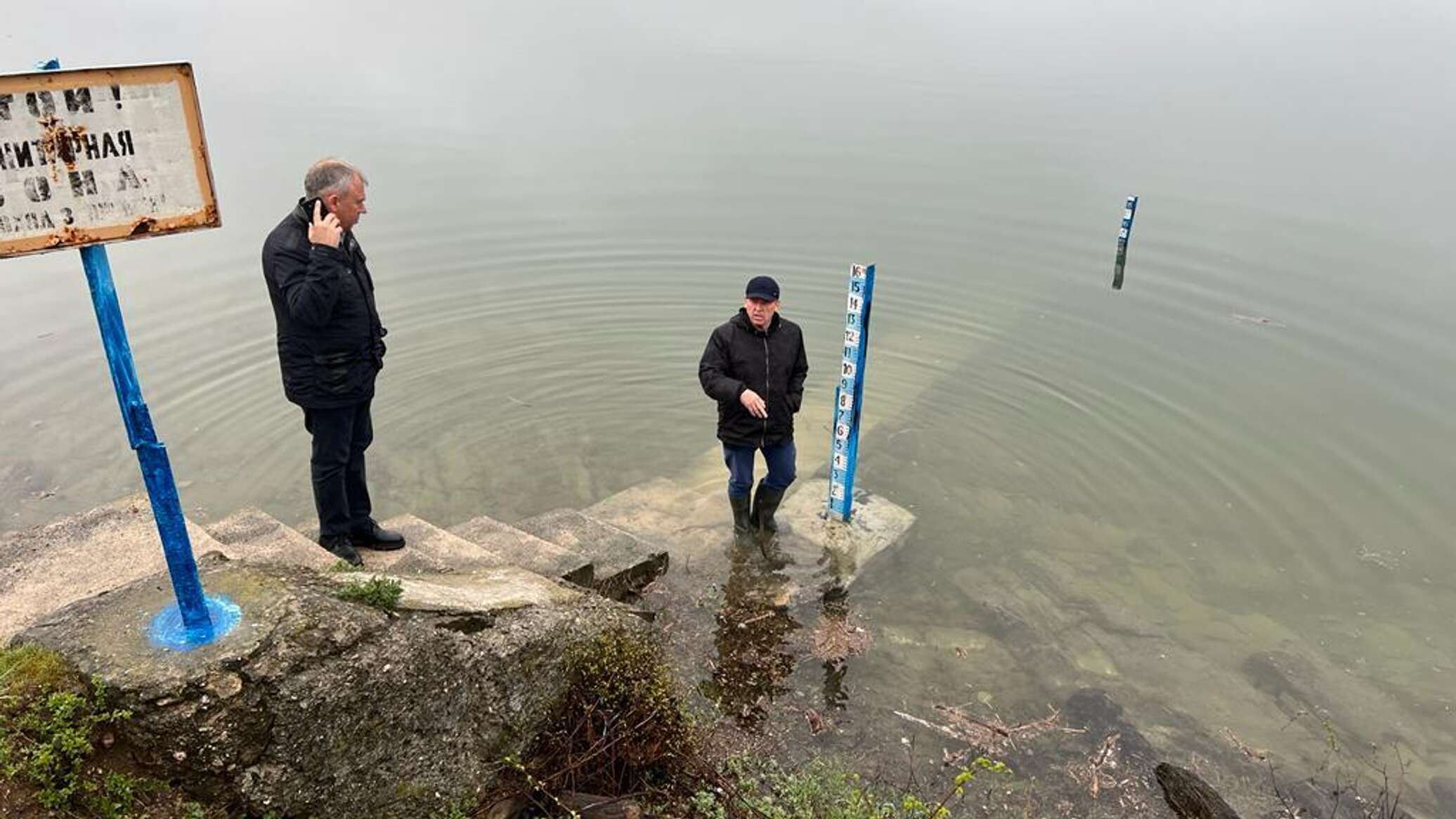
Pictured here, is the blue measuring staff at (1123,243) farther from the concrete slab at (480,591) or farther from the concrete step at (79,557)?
the concrete step at (79,557)

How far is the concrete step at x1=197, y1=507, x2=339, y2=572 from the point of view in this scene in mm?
4781

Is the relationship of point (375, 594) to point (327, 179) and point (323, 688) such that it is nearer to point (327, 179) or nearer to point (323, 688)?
point (323, 688)

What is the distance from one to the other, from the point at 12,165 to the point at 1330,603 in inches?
323

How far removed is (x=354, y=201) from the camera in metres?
4.51

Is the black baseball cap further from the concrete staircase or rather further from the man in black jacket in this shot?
the man in black jacket

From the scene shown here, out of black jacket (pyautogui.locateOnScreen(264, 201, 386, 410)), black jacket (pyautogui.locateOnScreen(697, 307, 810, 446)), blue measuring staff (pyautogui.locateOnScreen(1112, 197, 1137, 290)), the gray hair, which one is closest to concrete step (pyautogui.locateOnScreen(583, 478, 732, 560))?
black jacket (pyautogui.locateOnScreen(697, 307, 810, 446))

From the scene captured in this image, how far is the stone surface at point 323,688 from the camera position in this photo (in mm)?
2961

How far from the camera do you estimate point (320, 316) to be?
14.9 ft

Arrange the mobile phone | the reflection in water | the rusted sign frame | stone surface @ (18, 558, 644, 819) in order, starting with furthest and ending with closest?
the reflection in water → the mobile phone → stone surface @ (18, 558, 644, 819) → the rusted sign frame

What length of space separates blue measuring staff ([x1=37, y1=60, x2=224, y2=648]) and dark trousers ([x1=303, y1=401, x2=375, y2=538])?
1919mm

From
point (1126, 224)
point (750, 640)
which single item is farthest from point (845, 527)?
point (1126, 224)

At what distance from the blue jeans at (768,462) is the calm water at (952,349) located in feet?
3.34

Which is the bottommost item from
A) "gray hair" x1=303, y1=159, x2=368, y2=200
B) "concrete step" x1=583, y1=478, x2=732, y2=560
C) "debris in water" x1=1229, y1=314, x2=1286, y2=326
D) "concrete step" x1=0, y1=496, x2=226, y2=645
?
"concrete step" x1=583, y1=478, x2=732, y2=560

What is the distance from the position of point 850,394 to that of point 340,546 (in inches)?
139
